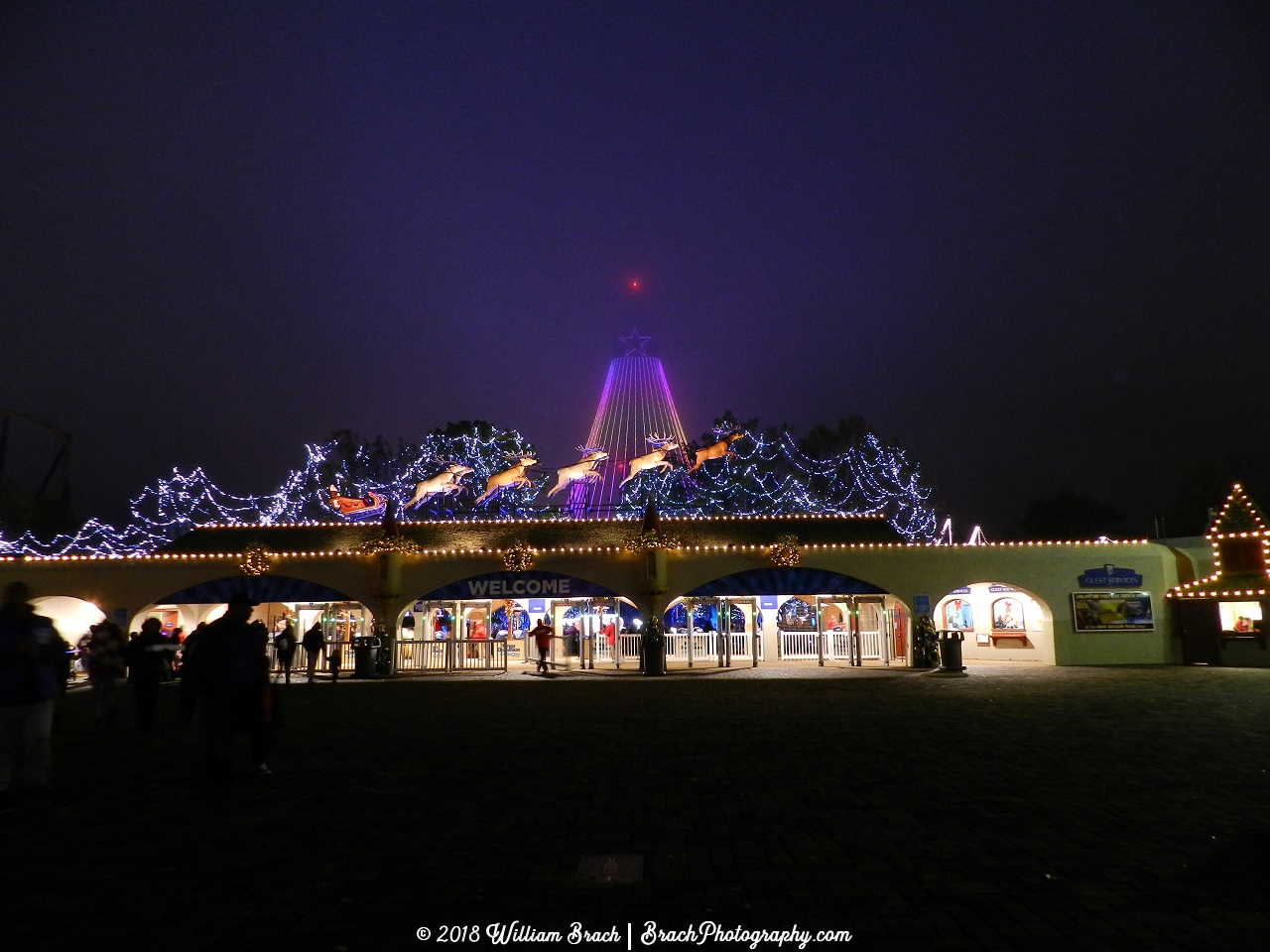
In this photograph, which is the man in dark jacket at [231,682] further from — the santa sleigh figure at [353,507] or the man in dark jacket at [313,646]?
the santa sleigh figure at [353,507]

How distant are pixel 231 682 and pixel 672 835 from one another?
4469 millimetres

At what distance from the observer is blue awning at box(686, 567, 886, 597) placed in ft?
79.0

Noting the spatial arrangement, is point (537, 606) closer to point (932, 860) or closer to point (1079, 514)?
point (932, 860)

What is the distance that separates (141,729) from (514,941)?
9981 millimetres

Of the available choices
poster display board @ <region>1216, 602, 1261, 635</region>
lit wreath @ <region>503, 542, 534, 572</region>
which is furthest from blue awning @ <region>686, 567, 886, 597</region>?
poster display board @ <region>1216, 602, 1261, 635</region>

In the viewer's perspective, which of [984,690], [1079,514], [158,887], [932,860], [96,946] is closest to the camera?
[96,946]

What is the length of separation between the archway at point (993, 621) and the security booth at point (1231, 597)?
382cm

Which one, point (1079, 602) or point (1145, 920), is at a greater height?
point (1079, 602)

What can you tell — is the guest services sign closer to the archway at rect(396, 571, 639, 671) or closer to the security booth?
the security booth

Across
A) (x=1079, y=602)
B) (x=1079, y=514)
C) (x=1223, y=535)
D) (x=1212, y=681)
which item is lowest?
(x=1212, y=681)

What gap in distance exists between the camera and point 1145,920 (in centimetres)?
423

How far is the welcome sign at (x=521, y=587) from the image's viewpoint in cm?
2459

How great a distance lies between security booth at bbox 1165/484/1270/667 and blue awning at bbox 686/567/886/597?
796 cm

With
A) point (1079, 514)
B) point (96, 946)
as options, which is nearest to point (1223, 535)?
point (96, 946)
